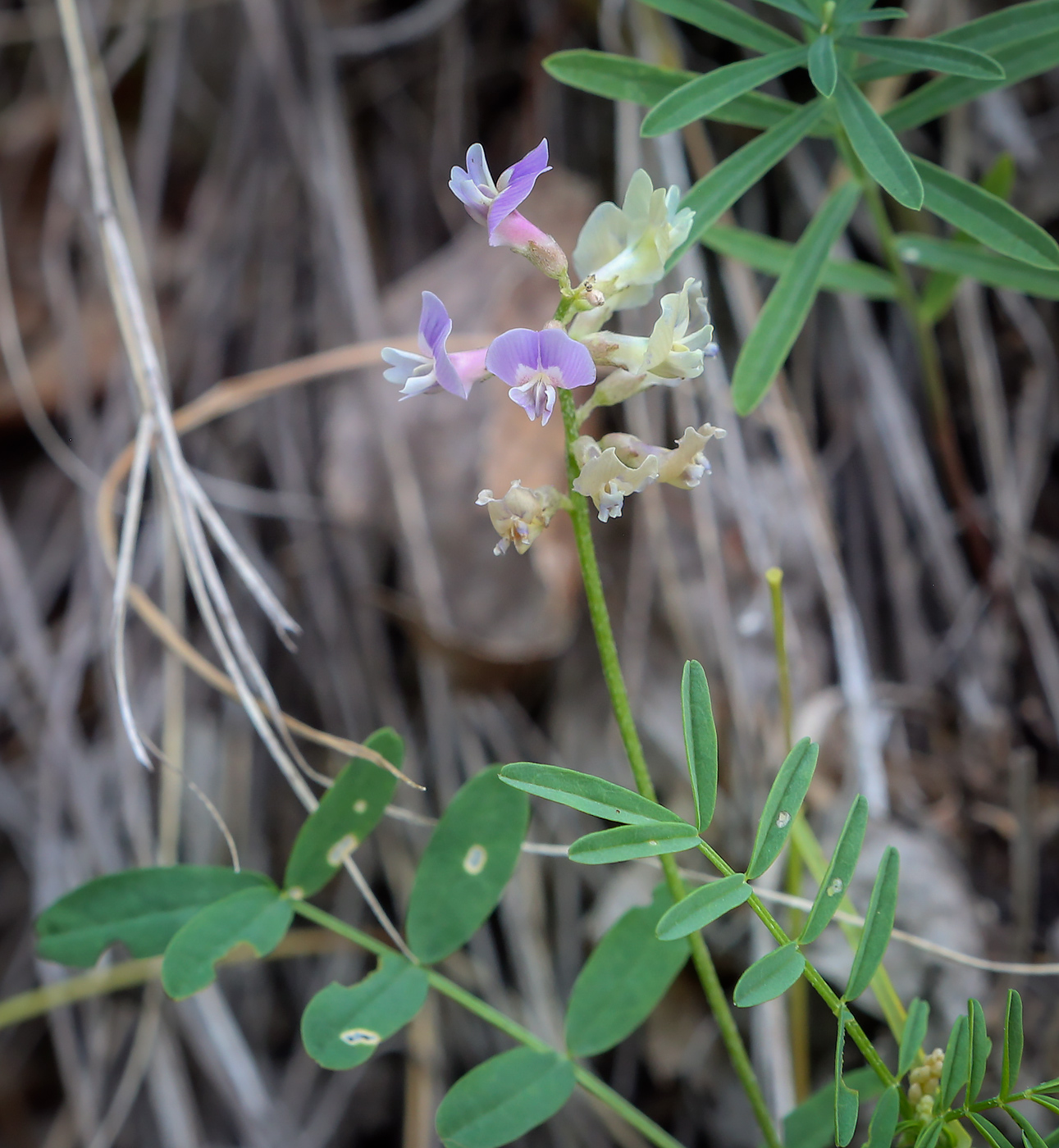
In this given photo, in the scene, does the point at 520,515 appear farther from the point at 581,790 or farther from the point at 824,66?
the point at 824,66

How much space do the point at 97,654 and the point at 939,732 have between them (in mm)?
2397

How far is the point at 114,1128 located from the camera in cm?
240

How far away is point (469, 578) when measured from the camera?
258 centimetres

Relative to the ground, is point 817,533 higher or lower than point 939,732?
higher

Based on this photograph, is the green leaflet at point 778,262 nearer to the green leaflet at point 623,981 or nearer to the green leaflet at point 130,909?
the green leaflet at point 623,981

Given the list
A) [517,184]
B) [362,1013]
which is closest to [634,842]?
[362,1013]

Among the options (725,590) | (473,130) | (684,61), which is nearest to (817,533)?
(725,590)

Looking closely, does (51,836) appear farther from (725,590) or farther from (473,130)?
(473,130)

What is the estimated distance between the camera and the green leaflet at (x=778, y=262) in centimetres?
190

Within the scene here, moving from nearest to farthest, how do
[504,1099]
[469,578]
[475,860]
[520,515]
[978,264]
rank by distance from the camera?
[520,515], [504,1099], [475,860], [978,264], [469,578]

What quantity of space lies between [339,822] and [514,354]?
2.73 feet

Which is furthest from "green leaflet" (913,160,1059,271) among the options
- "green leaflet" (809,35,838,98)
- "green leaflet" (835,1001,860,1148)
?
"green leaflet" (835,1001,860,1148)

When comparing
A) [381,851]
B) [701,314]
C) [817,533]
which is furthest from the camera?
[381,851]

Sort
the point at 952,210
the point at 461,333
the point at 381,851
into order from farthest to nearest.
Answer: the point at 461,333 < the point at 381,851 < the point at 952,210
